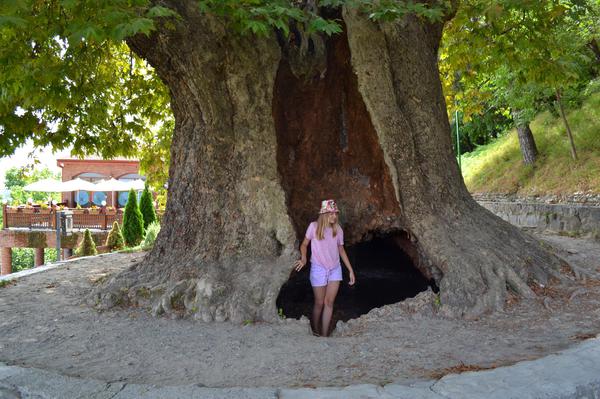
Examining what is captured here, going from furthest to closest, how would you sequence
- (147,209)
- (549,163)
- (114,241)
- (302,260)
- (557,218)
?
1. (147,209)
2. (549,163)
3. (114,241)
4. (557,218)
5. (302,260)

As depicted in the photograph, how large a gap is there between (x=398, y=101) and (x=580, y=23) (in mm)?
10660

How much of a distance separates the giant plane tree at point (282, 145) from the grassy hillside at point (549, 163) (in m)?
10.6

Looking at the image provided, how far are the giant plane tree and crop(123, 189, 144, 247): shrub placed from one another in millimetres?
10742

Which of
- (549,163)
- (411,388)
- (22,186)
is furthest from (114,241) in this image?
(22,186)

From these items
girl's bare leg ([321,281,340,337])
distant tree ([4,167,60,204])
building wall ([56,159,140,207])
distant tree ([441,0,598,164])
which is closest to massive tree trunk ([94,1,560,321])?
girl's bare leg ([321,281,340,337])

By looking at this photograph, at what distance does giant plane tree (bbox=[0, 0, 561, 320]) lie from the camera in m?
5.84

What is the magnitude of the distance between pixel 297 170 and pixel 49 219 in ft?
66.4

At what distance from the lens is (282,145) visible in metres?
7.41

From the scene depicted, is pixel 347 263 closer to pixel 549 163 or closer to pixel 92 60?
pixel 92 60

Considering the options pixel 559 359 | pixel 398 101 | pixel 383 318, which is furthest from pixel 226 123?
pixel 559 359

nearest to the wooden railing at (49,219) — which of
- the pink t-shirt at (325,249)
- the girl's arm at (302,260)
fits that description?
the girl's arm at (302,260)

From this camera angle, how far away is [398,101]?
7.10 meters

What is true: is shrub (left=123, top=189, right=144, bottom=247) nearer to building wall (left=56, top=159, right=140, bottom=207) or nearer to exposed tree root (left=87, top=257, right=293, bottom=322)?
exposed tree root (left=87, top=257, right=293, bottom=322)

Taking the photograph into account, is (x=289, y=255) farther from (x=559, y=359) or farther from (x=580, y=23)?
(x=580, y=23)
